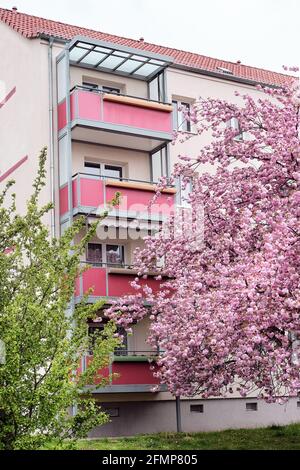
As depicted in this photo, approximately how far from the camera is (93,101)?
26.8 m

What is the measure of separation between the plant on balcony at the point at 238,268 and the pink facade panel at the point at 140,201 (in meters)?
3.38

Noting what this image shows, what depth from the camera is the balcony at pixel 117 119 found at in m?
26.5

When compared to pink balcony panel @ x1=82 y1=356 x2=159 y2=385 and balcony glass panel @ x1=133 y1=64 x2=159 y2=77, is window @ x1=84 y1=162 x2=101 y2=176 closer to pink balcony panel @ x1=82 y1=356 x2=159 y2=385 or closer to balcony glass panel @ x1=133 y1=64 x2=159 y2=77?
balcony glass panel @ x1=133 y1=64 x2=159 y2=77

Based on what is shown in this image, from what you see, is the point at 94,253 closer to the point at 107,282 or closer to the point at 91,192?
the point at 107,282

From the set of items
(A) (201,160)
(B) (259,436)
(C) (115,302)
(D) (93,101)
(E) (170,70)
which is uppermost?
(E) (170,70)

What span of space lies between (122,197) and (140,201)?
79 centimetres

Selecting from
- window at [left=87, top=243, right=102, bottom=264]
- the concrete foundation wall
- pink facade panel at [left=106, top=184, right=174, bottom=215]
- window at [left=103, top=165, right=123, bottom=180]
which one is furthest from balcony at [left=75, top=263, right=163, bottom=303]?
window at [left=103, top=165, right=123, bottom=180]

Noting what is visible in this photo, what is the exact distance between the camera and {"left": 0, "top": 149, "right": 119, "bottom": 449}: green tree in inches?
430

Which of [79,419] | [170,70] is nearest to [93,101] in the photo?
[170,70]

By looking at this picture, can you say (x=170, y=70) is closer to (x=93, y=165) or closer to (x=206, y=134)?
(x=206, y=134)

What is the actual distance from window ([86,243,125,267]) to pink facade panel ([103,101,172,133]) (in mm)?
4081

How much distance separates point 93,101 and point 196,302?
31.3ft

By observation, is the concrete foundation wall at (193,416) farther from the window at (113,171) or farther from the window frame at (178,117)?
the window frame at (178,117)

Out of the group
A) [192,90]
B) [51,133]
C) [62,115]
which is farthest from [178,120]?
[51,133]
